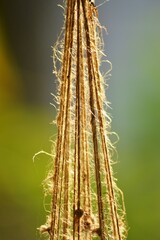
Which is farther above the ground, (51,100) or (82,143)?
(51,100)

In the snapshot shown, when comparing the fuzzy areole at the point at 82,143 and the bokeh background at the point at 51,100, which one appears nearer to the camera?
the fuzzy areole at the point at 82,143

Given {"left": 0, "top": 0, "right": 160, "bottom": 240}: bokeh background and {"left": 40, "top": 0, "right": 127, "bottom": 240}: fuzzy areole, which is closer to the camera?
{"left": 40, "top": 0, "right": 127, "bottom": 240}: fuzzy areole

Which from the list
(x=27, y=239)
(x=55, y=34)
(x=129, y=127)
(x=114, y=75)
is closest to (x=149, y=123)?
(x=129, y=127)

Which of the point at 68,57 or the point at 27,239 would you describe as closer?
the point at 68,57

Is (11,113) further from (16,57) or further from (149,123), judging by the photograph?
(149,123)

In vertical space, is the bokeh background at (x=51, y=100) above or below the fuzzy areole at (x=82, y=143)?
above

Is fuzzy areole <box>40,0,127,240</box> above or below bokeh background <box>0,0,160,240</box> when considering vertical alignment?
below

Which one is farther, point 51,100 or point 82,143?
point 51,100

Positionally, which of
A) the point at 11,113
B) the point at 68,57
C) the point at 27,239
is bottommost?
the point at 27,239
